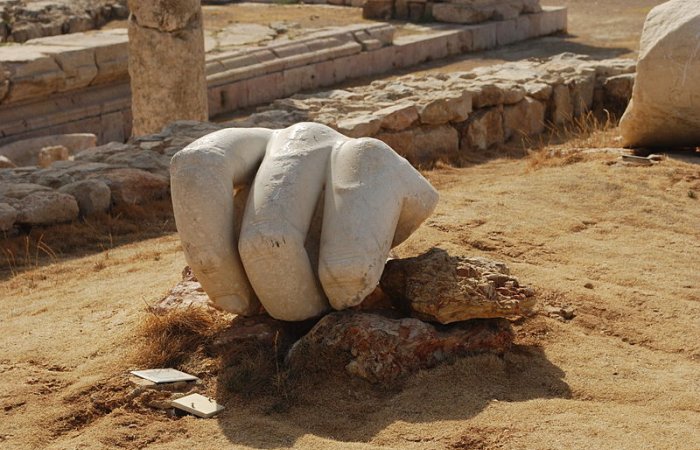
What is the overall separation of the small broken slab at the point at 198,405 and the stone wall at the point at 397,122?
3.36 meters

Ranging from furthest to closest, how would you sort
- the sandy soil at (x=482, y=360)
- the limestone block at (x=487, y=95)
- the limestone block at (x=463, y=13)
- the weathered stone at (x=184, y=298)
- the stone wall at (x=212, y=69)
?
the limestone block at (x=463, y=13) < the stone wall at (x=212, y=69) < the limestone block at (x=487, y=95) < the weathered stone at (x=184, y=298) < the sandy soil at (x=482, y=360)

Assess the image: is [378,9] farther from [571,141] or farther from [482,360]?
[482,360]

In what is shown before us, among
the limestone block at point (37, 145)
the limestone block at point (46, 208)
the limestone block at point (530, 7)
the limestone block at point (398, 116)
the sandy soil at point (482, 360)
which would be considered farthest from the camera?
the limestone block at point (530, 7)

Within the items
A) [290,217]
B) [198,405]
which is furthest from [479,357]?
[198,405]

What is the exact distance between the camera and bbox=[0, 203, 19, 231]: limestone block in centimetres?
709

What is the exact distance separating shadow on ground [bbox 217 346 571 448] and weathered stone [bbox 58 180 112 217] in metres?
3.54

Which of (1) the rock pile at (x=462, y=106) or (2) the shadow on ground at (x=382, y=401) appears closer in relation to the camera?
(2) the shadow on ground at (x=382, y=401)

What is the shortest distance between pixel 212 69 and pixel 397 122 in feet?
13.9

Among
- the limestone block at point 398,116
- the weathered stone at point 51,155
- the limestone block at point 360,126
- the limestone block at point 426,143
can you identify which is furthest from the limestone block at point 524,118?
the weathered stone at point 51,155

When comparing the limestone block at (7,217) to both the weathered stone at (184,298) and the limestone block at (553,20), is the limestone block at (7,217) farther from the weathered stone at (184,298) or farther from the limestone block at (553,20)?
the limestone block at (553,20)

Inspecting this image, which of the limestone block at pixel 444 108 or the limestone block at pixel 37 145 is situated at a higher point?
the limestone block at pixel 444 108

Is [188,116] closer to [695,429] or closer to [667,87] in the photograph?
[667,87]

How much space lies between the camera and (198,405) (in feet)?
13.8

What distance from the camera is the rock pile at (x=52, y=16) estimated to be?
48.2 ft
